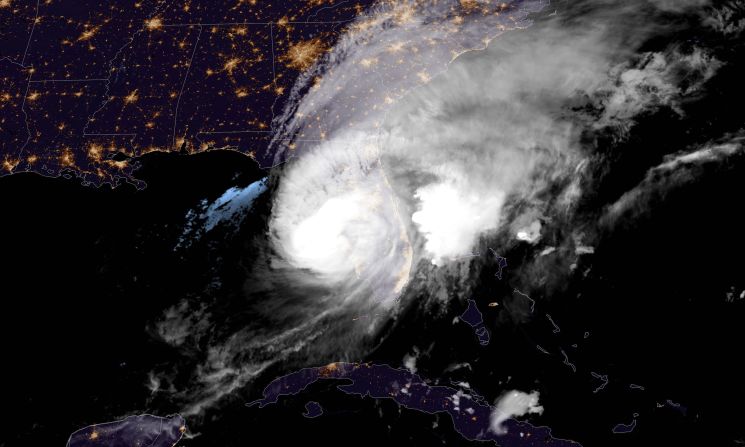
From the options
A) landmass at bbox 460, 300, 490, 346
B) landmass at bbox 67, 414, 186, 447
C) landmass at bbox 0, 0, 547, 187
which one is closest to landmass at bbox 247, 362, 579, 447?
landmass at bbox 460, 300, 490, 346

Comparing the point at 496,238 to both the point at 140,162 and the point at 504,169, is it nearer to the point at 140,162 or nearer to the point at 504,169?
the point at 504,169

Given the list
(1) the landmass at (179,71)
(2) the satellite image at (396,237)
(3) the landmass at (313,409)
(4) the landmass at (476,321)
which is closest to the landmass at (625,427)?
(2) the satellite image at (396,237)

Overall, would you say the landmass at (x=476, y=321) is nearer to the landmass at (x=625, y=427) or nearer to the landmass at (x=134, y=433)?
the landmass at (x=625, y=427)

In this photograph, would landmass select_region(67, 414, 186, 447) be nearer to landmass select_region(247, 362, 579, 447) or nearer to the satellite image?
the satellite image

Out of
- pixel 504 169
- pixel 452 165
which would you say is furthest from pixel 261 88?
pixel 504 169

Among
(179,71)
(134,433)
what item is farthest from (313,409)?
(179,71)
